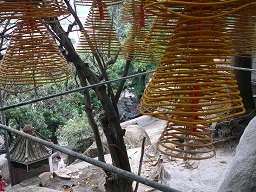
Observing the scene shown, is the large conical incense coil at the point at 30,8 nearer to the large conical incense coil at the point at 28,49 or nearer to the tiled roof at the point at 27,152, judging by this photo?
the large conical incense coil at the point at 28,49

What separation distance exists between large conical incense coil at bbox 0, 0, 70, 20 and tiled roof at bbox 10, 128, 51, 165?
187 inches

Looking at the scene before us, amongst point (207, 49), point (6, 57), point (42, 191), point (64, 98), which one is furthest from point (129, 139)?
point (207, 49)

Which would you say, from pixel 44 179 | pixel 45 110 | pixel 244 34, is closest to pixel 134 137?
pixel 44 179

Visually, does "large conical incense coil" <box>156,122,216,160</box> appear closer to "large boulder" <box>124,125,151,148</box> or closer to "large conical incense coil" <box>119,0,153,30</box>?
"large conical incense coil" <box>119,0,153,30</box>

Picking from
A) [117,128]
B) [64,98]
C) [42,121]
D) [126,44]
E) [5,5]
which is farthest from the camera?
[64,98]

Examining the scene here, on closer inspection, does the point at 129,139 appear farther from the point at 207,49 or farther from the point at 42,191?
the point at 207,49

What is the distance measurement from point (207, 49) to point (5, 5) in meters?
0.73

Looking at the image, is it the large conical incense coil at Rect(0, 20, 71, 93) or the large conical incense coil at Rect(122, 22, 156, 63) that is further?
the large conical incense coil at Rect(122, 22, 156, 63)

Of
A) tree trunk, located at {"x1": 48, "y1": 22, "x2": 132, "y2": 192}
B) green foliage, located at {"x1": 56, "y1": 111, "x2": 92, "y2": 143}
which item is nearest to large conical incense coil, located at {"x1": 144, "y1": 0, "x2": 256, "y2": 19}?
tree trunk, located at {"x1": 48, "y1": 22, "x2": 132, "y2": 192}

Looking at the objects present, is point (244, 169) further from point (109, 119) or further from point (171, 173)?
point (171, 173)

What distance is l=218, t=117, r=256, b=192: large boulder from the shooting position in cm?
150

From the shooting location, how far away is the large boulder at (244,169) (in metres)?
1.50

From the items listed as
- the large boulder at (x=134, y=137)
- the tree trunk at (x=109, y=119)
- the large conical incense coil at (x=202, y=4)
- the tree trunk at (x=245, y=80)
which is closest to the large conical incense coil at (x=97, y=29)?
the tree trunk at (x=109, y=119)

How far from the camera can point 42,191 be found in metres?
2.11
